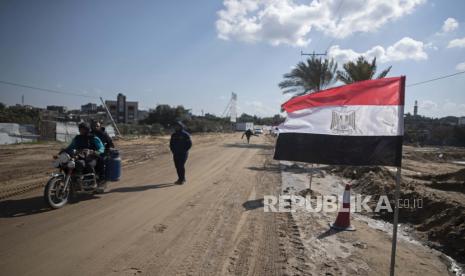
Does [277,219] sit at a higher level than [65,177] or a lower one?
lower

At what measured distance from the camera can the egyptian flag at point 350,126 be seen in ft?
15.2

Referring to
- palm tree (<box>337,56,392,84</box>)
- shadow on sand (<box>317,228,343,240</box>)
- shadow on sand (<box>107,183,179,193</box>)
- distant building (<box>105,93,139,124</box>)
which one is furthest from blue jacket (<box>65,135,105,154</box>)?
distant building (<box>105,93,139,124</box>)

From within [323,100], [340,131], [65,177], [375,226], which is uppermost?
[323,100]

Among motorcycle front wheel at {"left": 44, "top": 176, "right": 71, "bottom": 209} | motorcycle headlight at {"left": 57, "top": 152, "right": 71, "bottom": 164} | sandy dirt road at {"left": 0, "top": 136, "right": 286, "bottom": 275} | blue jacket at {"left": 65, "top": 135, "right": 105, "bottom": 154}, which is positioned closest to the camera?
sandy dirt road at {"left": 0, "top": 136, "right": 286, "bottom": 275}

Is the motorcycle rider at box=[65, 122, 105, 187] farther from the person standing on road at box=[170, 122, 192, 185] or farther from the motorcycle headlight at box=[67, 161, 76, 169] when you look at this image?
the person standing on road at box=[170, 122, 192, 185]

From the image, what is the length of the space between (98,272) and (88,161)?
4.43 meters

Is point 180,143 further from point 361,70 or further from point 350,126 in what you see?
point 361,70

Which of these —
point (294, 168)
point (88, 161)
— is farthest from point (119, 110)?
point (88, 161)

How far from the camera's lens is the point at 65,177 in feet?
25.4

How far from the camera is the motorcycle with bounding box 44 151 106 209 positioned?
7411 mm

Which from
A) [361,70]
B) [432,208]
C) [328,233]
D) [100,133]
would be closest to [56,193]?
[100,133]

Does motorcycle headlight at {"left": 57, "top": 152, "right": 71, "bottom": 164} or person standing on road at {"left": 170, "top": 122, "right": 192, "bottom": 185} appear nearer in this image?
motorcycle headlight at {"left": 57, "top": 152, "right": 71, "bottom": 164}

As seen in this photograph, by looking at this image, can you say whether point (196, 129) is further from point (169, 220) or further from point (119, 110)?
point (169, 220)

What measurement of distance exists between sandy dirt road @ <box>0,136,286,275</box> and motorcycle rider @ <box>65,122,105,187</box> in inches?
30.2
